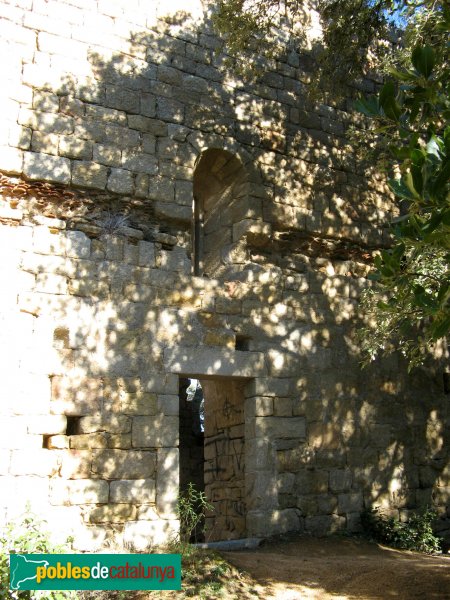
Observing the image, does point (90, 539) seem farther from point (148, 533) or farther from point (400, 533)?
point (400, 533)

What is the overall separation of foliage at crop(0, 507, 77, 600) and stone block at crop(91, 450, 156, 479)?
98 centimetres

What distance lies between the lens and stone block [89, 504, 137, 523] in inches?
261

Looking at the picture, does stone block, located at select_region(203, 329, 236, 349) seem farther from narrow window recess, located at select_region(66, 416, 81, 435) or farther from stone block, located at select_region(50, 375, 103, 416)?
narrow window recess, located at select_region(66, 416, 81, 435)

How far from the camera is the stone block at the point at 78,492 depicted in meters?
6.50

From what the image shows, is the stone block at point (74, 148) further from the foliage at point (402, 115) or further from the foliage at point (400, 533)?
the foliage at point (400, 533)

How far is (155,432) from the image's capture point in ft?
23.3

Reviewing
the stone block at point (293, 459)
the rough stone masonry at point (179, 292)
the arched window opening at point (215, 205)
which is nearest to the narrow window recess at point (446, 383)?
the rough stone masonry at point (179, 292)

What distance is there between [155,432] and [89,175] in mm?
2684

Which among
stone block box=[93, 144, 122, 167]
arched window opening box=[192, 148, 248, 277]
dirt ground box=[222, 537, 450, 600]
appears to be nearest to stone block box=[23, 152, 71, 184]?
stone block box=[93, 144, 122, 167]

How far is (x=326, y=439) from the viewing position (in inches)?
322

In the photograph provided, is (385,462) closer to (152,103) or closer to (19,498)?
(19,498)

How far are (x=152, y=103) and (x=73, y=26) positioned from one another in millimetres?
1125

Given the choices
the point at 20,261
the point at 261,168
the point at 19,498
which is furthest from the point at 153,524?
the point at 261,168

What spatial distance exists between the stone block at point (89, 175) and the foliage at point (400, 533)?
4.72 metres
